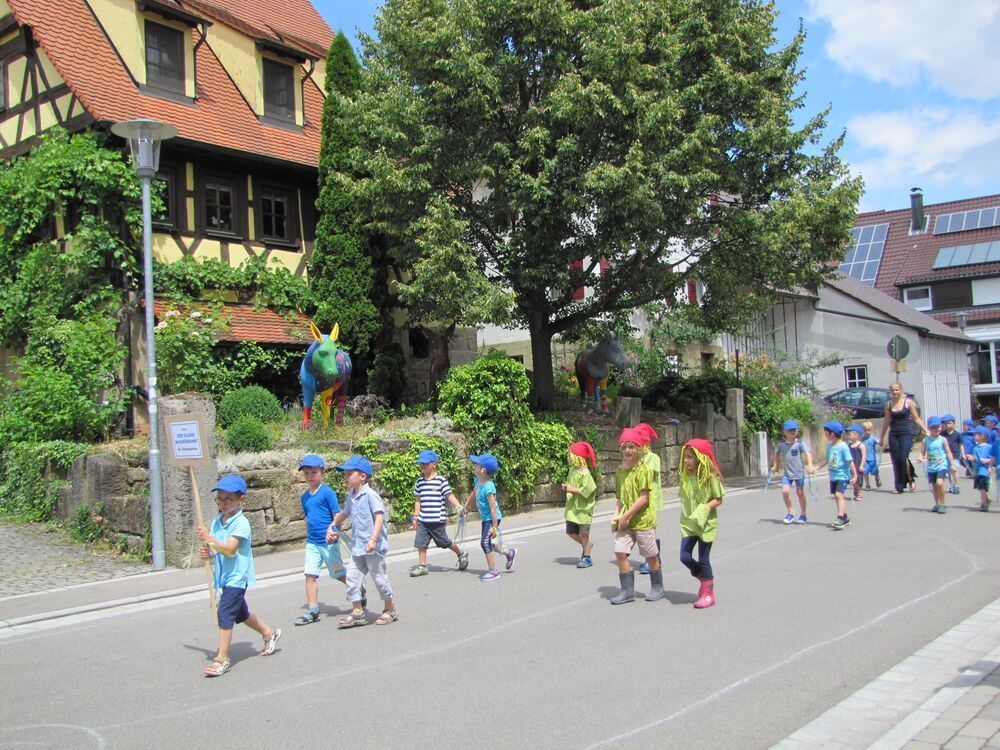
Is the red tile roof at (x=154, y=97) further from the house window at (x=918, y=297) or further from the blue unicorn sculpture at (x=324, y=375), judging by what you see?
the house window at (x=918, y=297)

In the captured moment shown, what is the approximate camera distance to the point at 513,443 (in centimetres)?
1527

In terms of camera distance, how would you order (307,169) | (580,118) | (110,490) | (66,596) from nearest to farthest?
(66,596)
(110,490)
(580,118)
(307,169)

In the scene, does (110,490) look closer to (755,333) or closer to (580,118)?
(580,118)

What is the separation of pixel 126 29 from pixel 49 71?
168cm

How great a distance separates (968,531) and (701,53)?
→ 32.5 ft

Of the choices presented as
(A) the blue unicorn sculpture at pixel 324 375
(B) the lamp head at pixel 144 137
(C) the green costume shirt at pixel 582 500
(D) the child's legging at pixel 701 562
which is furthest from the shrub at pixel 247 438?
(D) the child's legging at pixel 701 562

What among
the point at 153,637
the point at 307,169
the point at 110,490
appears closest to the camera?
the point at 153,637

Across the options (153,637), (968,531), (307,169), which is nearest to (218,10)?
(307,169)

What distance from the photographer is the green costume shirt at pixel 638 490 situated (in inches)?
313

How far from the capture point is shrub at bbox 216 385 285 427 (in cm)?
1551

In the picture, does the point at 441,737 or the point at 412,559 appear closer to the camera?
Answer: the point at 441,737

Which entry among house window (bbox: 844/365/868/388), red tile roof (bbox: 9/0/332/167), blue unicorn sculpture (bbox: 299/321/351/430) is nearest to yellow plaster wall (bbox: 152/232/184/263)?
red tile roof (bbox: 9/0/332/167)

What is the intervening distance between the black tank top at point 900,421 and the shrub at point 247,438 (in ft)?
34.1

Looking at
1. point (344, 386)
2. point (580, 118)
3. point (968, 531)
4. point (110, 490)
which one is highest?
point (580, 118)
